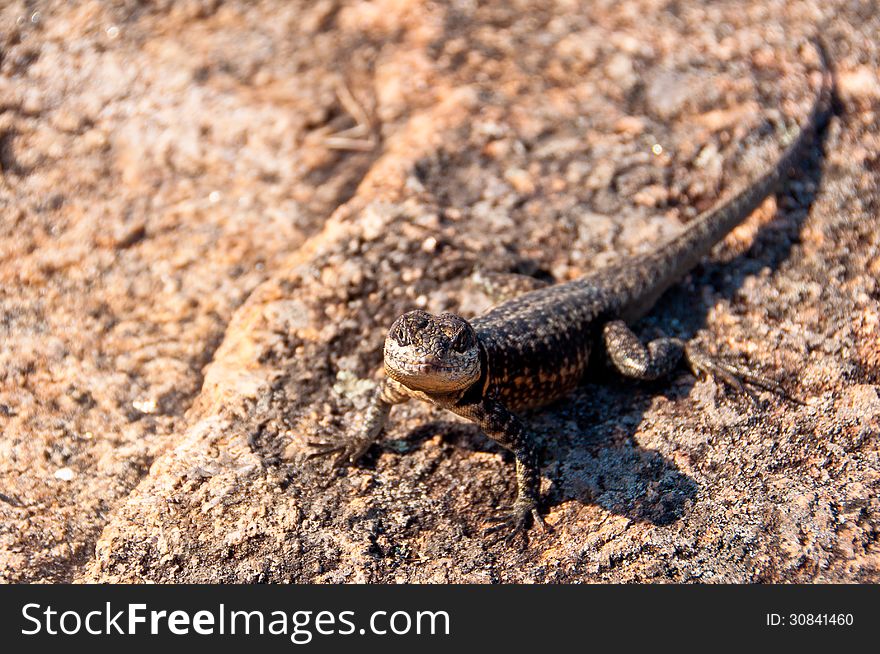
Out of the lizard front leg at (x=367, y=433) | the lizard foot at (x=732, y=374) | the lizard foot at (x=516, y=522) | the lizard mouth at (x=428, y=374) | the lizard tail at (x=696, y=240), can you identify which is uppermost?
the lizard mouth at (x=428, y=374)

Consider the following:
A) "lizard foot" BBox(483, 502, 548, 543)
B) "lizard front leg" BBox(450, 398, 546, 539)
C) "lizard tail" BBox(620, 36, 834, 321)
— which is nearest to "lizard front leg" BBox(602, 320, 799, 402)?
"lizard tail" BBox(620, 36, 834, 321)

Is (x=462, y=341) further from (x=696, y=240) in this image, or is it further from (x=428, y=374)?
(x=696, y=240)

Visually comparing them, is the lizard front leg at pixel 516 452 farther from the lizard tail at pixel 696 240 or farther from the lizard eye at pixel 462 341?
the lizard tail at pixel 696 240

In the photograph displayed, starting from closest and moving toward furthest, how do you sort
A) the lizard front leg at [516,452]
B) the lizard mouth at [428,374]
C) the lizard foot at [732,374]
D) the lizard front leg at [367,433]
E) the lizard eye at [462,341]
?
1. the lizard mouth at [428,374]
2. the lizard eye at [462,341]
3. the lizard front leg at [516,452]
4. the lizard front leg at [367,433]
5. the lizard foot at [732,374]

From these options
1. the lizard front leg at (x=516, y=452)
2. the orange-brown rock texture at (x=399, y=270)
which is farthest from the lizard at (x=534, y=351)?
the orange-brown rock texture at (x=399, y=270)

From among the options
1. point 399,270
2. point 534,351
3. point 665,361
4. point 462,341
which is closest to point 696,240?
point 665,361

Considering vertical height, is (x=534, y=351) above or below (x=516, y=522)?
→ above

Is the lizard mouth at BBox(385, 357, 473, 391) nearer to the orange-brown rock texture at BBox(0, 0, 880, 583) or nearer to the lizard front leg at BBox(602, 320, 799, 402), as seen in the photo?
the orange-brown rock texture at BBox(0, 0, 880, 583)
